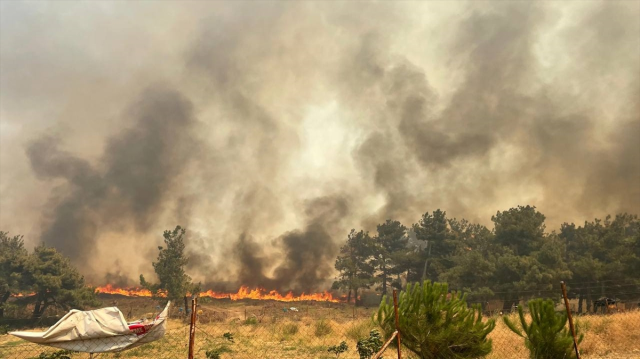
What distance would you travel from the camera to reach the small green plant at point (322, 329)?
1102 inches

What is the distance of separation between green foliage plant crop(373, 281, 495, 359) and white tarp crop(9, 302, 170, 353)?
7496 millimetres

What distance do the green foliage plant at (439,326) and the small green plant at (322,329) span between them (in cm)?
1803

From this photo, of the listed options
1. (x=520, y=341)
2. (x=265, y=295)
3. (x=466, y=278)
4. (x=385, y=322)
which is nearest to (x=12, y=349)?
(x=385, y=322)

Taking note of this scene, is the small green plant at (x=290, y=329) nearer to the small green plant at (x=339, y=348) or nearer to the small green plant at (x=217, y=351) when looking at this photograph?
the small green plant at (x=217, y=351)

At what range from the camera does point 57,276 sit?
5047 centimetres

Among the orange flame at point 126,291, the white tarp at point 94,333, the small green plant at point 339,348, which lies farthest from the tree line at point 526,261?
the orange flame at point 126,291

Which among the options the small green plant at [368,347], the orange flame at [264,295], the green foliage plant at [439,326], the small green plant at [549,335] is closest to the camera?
the green foliage plant at [439,326]

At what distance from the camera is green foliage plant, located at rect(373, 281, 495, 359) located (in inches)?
432

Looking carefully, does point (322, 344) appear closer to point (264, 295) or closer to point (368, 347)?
point (368, 347)

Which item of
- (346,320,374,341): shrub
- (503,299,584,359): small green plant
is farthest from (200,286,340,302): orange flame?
(503,299,584,359): small green plant

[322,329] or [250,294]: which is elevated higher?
[322,329]

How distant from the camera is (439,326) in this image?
436 inches

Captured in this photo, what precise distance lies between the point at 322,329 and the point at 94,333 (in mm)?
20673

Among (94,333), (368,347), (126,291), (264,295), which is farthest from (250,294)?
(94,333)
